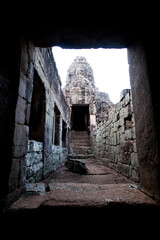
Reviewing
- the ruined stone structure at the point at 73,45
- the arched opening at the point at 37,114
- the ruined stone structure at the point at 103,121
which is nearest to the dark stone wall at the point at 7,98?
the ruined stone structure at the point at 73,45

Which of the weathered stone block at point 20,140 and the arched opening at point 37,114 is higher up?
the arched opening at point 37,114

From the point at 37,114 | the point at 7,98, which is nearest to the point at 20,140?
the point at 7,98

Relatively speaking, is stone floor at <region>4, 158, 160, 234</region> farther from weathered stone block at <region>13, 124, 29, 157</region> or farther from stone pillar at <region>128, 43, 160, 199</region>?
weathered stone block at <region>13, 124, 29, 157</region>

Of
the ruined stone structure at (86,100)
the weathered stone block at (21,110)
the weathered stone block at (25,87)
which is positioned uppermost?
the ruined stone structure at (86,100)

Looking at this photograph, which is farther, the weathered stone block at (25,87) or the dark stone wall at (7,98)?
the weathered stone block at (25,87)

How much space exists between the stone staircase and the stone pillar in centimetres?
794

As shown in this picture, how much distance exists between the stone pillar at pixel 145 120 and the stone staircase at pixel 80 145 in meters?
7.94

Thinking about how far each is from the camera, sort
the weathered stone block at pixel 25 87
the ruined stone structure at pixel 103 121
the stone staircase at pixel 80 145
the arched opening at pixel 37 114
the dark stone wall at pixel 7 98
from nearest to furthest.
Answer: the dark stone wall at pixel 7 98 → the weathered stone block at pixel 25 87 → the ruined stone structure at pixel 103 121 → the arched opening at pixel 37 114 → the stone staircase at pixel 80 145

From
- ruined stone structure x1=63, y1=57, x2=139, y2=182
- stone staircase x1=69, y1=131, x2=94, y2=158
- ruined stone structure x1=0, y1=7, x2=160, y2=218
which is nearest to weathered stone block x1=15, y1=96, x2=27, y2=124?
ruined stone structure x1=0, y1=7, x2=160, y2=218

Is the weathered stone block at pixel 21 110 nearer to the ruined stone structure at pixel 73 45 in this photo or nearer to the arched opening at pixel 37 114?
the ruined stone structure at pixel 73 45

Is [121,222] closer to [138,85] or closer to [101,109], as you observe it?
[138,85]

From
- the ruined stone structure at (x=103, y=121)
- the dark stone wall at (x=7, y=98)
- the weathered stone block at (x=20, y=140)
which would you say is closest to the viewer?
the dark stone wall at (x=7, y=98)

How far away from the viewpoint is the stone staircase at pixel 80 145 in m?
10.2

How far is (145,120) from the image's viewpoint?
147cm
